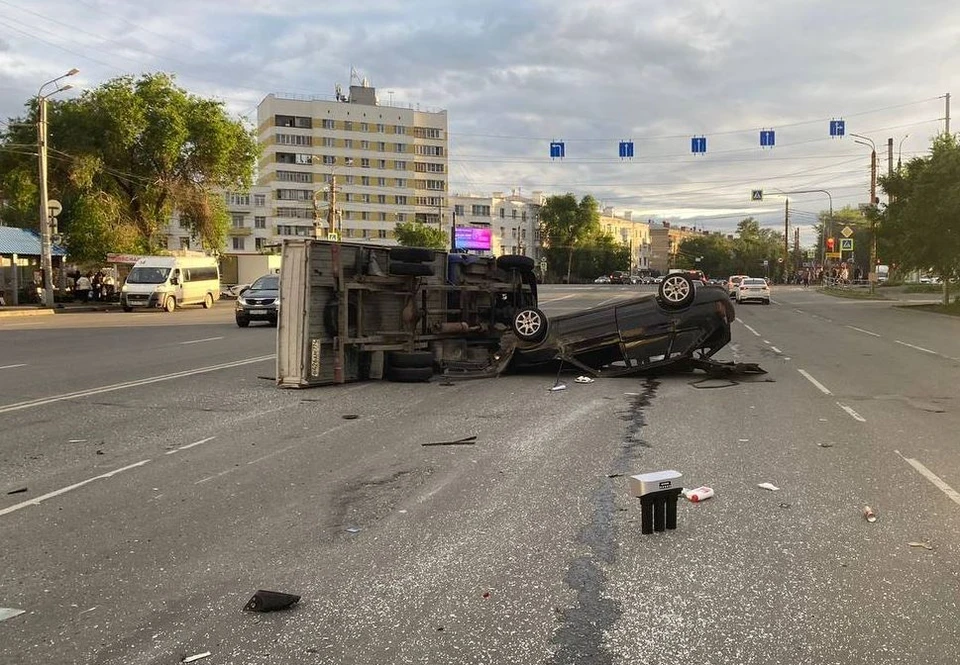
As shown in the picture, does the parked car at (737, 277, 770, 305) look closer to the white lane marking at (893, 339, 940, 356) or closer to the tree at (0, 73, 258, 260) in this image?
the white lane marking at (893, 339, 940, 356)

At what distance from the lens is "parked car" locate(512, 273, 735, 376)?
11.7 m

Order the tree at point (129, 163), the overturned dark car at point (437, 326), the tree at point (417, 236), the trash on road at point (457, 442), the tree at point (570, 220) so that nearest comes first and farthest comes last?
the trash on road at point (457, 442) < the overturned dark car at point (437, 326) < the tree at point (129, 163) < the tree at point (417, 236) < the tree at point (570, 220)

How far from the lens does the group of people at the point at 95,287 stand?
41438mm

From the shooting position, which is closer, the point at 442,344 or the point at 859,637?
the point at 859,637

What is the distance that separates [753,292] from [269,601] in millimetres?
41104

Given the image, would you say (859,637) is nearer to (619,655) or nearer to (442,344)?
(619,655)

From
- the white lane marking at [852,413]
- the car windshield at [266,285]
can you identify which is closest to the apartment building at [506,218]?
the car windshield at [266,285]

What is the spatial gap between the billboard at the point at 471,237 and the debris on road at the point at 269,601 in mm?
95439

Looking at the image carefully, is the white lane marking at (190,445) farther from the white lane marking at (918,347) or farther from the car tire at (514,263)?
the white lane marking at (918,347)

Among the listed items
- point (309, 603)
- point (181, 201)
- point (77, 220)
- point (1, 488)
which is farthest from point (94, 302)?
point (309, 603)

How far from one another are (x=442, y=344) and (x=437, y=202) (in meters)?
108

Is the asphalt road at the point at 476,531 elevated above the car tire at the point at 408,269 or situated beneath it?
situated beneath

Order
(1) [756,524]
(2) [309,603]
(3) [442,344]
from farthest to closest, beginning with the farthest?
(3) [442,344] < (1) [756,524] < (2) [309,603]

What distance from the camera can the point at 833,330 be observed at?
22.2 metres
